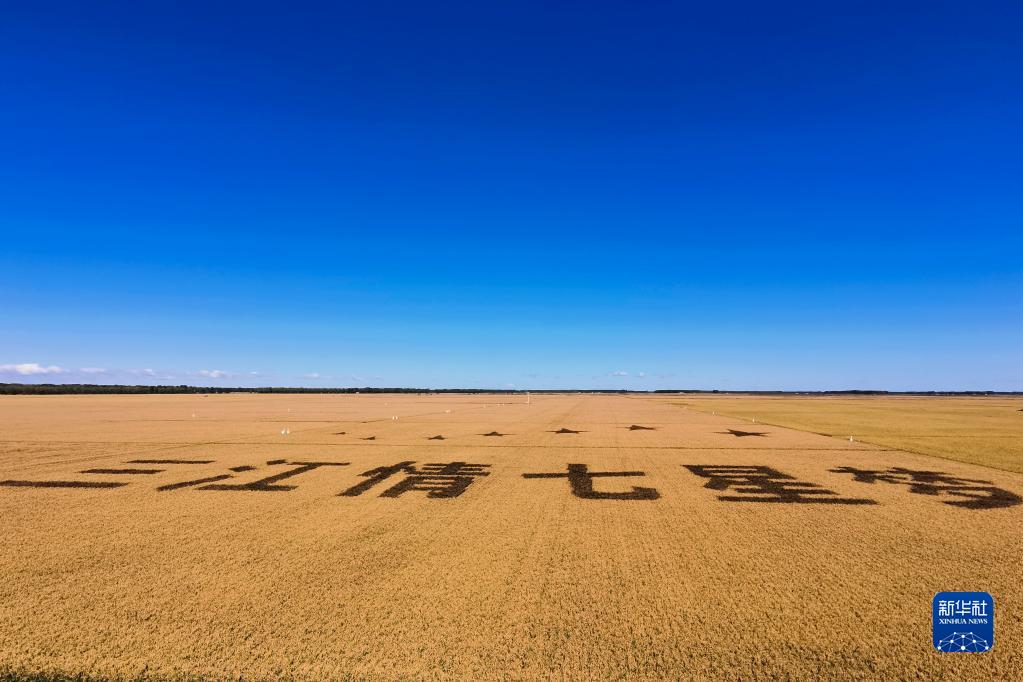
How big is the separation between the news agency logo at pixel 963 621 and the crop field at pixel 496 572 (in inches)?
4.2

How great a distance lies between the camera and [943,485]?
1359 cm

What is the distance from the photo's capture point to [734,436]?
26969 millimetres

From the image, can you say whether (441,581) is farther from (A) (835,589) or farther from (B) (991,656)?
(B) (991,656)

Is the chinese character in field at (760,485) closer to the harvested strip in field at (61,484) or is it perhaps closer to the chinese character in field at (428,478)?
the chinese character in field at (428,478)

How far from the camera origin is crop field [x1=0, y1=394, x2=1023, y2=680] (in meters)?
4.90

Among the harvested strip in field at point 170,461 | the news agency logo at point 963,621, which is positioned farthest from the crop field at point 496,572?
the harvested strip in field at point 170,461

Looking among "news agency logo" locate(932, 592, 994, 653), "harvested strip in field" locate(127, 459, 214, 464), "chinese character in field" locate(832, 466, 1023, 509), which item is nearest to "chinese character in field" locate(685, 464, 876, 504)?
"chinese character in field" locate(832, 466, 1023, 509)

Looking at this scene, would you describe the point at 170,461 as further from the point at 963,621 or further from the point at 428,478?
the point at 963,621

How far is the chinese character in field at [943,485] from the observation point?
11.6 meters

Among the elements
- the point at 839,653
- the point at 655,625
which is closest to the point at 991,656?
the point at 839,653

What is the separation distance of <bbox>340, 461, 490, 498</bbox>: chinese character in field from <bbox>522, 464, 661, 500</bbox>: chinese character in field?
1817 mm

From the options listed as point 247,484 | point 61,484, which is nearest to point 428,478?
point 247,484

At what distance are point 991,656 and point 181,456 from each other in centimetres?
2034

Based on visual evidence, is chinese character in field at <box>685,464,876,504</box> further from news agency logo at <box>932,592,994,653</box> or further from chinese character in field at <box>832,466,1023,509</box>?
news agency logo at <box>932,592,994,653</box>
